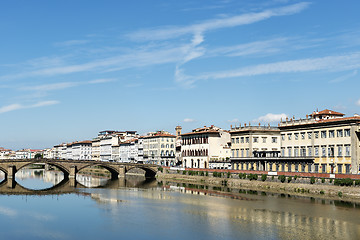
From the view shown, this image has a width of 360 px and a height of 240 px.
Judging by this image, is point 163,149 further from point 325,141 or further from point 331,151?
point 331,151

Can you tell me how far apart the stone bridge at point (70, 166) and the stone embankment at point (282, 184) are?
829 inches

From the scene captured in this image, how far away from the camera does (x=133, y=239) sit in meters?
42.2

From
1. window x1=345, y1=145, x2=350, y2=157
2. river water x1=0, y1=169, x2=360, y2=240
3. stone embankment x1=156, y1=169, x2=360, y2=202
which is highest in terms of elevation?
window x1=345, y1=145, x2=350, y2=157

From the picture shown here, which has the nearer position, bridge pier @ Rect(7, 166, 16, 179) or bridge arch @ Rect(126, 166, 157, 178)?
bridge pier @ Rect(7, 166, 16, 179)

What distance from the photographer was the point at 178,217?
174ft

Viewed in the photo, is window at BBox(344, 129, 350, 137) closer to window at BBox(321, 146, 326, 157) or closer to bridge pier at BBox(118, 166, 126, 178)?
window at BBox(321, 146, 326, 157)

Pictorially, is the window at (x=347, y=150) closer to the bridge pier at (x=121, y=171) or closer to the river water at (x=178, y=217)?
the river water at (x=178, y=217)

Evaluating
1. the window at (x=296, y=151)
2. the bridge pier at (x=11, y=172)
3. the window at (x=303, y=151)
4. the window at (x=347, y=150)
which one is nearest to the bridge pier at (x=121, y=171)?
the bridge pier at (x=11, y=172)

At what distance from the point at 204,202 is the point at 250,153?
125 feet

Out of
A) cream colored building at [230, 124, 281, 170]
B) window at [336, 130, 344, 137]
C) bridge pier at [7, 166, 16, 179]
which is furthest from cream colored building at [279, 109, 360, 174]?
bridge pier at [7, 166, 16, 179]

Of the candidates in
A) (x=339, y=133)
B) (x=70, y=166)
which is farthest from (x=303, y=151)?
(x=70, y=166)

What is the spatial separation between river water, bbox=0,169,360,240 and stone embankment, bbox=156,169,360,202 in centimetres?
388

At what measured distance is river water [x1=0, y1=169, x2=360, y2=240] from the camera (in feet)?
146

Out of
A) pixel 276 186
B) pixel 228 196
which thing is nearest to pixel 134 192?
pixel 228 196
